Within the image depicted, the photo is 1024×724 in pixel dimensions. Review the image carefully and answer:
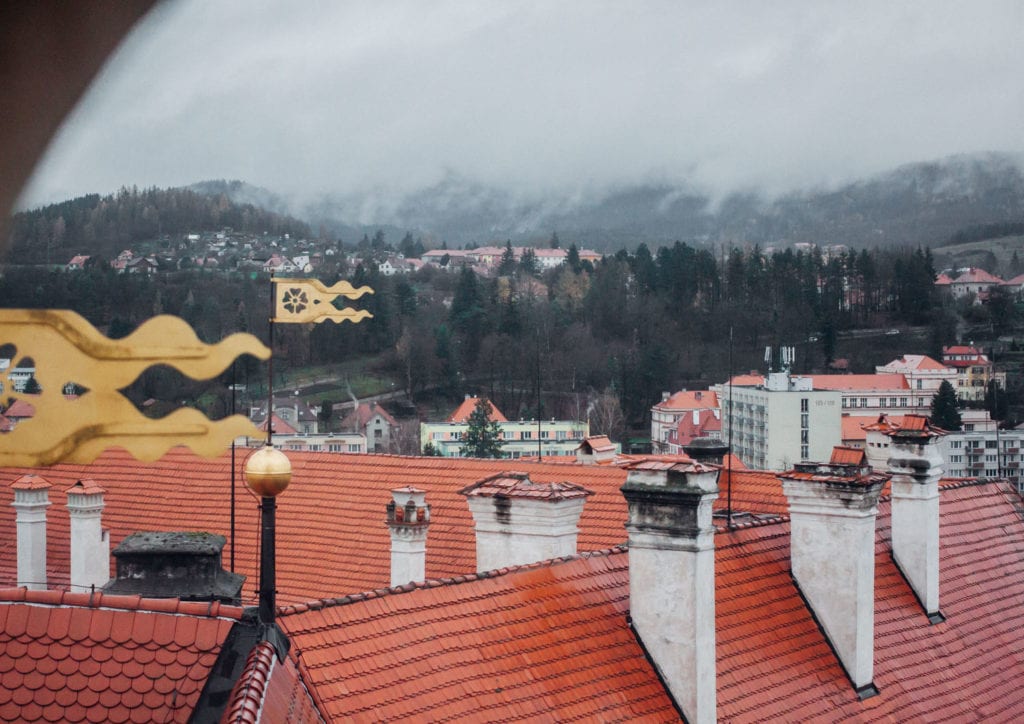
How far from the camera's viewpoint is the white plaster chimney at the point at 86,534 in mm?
14781

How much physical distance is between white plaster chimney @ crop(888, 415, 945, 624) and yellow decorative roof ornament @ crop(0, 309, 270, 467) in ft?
37.0

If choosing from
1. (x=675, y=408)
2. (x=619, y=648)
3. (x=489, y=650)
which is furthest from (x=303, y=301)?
(x=675, y=408)

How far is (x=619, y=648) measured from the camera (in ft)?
29.9

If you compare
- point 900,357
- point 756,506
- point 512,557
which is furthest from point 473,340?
point 512,557

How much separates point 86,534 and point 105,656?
396 inches

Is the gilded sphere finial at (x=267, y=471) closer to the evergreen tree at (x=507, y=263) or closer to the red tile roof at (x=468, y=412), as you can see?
→ the red tile roof at (x=468, y=412)

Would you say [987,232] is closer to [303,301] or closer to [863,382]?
[863,382]

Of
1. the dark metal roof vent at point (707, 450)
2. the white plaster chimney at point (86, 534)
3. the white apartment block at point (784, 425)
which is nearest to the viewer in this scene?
the dark metal roof vent at point (707, 450)

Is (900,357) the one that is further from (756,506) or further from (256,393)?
(256,393)

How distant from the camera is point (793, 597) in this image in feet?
37.6

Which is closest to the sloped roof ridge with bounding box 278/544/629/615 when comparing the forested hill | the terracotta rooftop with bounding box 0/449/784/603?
the forested hill

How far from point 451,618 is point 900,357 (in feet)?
255

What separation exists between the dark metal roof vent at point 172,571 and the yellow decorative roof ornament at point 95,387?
16.4ft

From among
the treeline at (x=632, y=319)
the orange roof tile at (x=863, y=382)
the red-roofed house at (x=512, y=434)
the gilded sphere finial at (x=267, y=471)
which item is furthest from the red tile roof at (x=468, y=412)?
the gilded sphere finial at (x=267, y=471)
